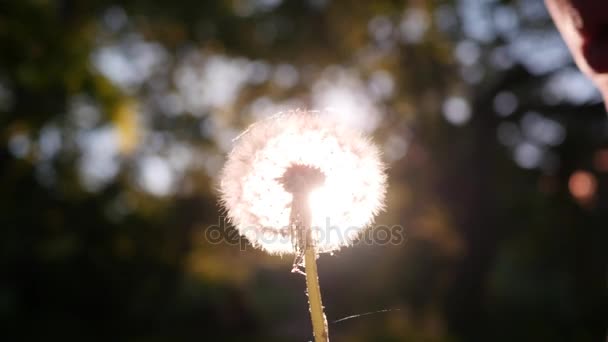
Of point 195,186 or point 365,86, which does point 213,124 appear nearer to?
point 195,186

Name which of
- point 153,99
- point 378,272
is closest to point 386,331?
point 378,272

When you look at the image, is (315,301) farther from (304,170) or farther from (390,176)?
(390,176)

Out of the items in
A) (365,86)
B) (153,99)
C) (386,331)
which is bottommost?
(386,331)

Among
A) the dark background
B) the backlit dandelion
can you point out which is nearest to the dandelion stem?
the backlit dandelion

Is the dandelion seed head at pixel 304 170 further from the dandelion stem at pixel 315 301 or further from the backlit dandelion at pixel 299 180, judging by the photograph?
the dandelion stem at pixel 315 301

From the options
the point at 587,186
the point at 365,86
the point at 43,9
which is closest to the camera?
the point at 43,9

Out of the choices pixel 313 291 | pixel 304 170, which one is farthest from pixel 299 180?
pixel 313 291

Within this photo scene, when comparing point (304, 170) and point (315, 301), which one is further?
point (304, 170)

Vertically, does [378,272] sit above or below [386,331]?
above
